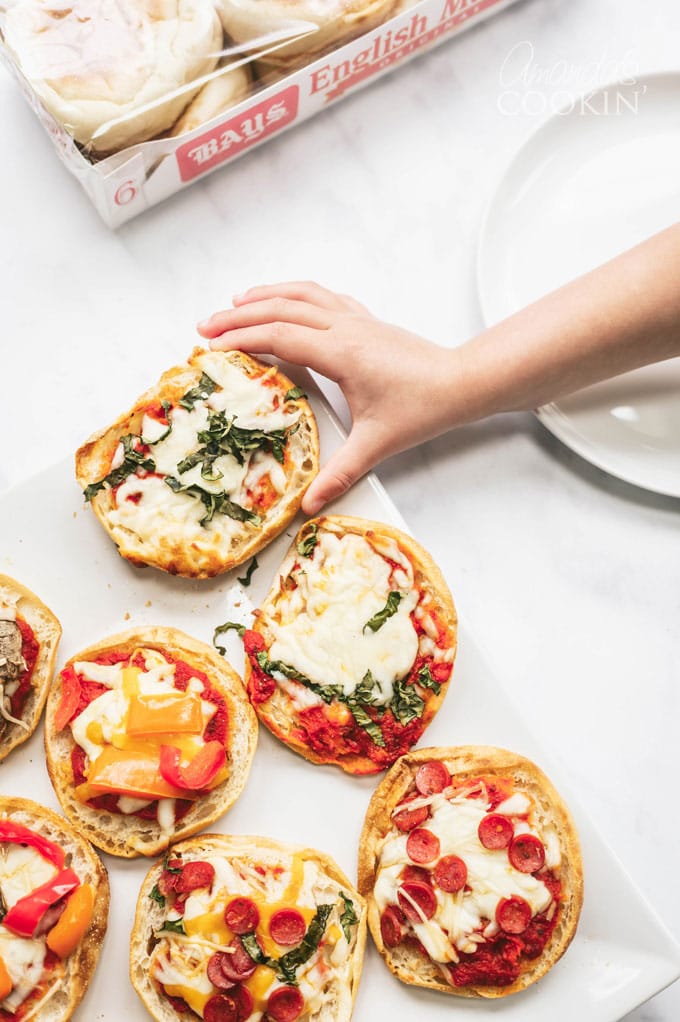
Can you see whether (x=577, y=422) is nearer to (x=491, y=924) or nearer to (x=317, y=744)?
(x=317, y=744)

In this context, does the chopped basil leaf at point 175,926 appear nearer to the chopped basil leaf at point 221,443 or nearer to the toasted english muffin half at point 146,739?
the toasted english muffin half at point 146,739

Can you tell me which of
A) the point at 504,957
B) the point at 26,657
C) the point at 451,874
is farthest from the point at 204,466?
the point at 504,957

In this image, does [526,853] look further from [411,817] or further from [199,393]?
[199,393]

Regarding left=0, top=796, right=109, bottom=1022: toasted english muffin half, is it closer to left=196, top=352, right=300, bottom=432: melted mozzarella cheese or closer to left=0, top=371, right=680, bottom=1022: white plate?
left=0, top=371, right=680, bottom=1022: white plate

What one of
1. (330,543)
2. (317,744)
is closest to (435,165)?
(330,543)

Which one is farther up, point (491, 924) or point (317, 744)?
point (317, 744)

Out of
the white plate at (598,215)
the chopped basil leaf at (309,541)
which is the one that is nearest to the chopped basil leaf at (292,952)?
the chopped basil leaf at (309,541)

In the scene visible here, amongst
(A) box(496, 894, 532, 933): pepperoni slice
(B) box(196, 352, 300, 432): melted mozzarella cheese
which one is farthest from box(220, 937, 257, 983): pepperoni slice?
(B) box(196, 352, 300, 432): melted mozzarella cheese
